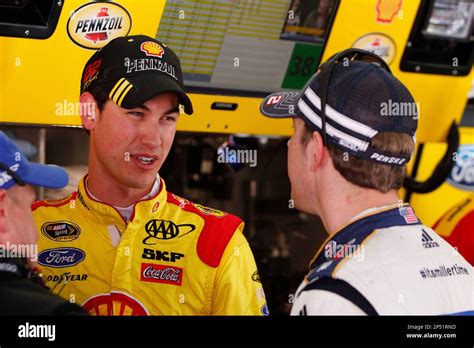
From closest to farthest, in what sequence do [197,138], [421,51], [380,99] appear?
1. [380,99]
2. [197,138]
3. [421,51]

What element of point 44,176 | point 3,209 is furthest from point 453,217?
point 3,209

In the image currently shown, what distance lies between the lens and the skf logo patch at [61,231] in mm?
2277

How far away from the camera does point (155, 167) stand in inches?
90.7

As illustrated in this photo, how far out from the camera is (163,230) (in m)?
2.31

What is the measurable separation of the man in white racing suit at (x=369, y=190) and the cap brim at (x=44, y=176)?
60 cm

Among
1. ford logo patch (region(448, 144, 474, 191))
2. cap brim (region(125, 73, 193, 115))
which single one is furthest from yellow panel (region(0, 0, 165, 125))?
ford logo patch (region(448, 144, 474, 191))

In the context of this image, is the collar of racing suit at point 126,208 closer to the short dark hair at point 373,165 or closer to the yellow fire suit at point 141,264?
the yellow fire suit at point 141,264

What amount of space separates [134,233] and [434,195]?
5.62 feet

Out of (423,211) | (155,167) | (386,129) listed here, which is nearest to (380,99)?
(386,129)

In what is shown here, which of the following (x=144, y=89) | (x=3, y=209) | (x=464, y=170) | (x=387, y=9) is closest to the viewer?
(x=3, y=209)

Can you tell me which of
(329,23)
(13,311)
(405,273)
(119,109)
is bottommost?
(13,311)

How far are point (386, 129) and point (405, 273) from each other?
1.17ft

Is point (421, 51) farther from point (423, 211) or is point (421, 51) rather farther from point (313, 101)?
point (313, 101)

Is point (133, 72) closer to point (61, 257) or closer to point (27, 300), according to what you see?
point (61, 257)
